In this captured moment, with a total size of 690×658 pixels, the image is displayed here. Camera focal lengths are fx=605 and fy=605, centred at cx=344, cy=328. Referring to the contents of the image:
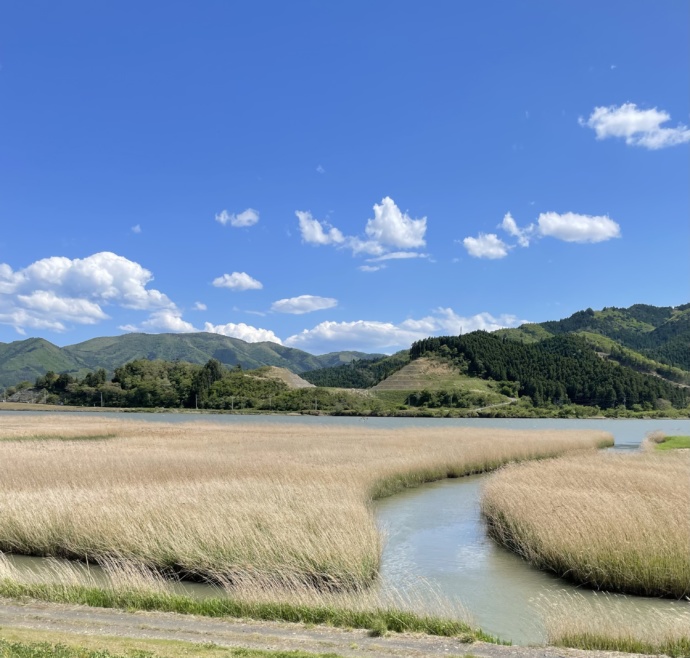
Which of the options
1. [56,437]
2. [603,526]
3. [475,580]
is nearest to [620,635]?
[475,580]

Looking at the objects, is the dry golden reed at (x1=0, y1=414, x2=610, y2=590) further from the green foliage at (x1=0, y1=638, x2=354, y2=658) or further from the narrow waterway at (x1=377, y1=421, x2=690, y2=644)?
the green foliage at (x1=0, y1=638, x2=354, y2=658)

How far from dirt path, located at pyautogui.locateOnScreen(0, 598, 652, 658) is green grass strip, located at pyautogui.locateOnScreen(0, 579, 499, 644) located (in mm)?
386

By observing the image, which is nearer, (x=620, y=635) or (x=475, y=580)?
(x=620, y=635)

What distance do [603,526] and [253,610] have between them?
10497 millimetres

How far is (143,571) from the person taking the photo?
15773mm

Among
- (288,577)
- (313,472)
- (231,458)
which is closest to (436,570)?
(288,577)

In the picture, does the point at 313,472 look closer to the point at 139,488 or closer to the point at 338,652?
Answer: the point at 139,488

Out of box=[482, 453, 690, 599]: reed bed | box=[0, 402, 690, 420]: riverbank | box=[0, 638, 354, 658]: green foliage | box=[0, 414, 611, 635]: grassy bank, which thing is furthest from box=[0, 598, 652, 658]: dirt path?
box=[0, 402, 690, 420]: riverbank

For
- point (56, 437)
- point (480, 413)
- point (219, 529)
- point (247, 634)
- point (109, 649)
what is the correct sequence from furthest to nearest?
point (480, 413)
point (56, 437)
point (219, 529)
point (247, 634)
point (109, 649)

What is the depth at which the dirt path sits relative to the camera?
31.7 feet

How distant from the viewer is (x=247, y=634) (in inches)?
408

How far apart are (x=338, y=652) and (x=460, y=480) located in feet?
91.3

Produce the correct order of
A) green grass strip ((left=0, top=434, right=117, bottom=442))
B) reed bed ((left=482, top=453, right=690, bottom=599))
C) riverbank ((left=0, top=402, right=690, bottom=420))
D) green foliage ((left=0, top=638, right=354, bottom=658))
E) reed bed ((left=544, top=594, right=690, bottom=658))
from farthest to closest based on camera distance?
riverbank ((left=0, top=402, right=690, bottom=420))
green grass strip ((left=0, top=434, right=117, bottom=442))
reed bed ((left=482, top=453, right=690, bottom=599))
reed bed ((left=544, top=594, right=690, bottom=658))
green foliage ((left=0, top=638, right=354, bottom=658))

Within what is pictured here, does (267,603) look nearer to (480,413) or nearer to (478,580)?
(478,580)
